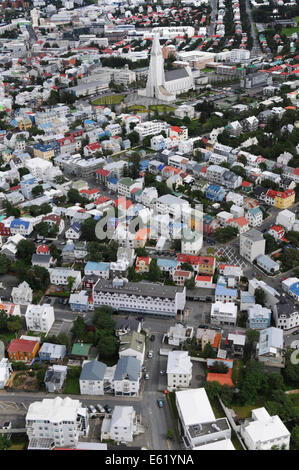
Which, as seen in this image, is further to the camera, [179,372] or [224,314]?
[224,314]

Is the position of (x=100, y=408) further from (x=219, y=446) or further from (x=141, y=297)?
(x=141, y=297)

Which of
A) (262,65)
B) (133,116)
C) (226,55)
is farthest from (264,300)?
(226,55)

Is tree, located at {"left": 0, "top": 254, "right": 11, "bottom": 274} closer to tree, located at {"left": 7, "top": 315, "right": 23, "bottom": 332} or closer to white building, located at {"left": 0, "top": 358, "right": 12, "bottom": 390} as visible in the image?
tree, located at {"left": 7, "top": 315, "right": 23, "bottom": 332}

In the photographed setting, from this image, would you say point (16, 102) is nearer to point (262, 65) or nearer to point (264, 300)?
point (262, 65)

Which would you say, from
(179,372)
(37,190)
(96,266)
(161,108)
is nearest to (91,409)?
(179,372)

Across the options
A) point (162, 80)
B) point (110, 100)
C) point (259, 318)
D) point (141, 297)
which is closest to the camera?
point (259, 318)

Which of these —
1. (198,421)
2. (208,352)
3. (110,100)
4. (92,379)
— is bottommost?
(198,421)

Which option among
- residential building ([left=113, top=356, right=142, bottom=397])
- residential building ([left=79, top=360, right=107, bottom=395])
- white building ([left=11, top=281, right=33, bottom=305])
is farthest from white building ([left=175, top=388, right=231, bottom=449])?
white building ([left=11, top=281, right=33, bottom=305])
